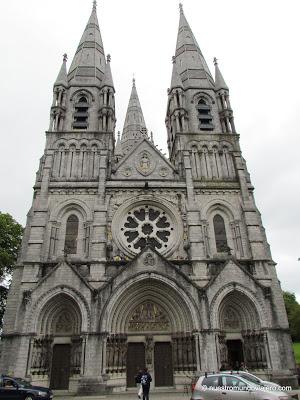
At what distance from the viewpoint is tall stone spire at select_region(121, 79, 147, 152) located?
39.6m

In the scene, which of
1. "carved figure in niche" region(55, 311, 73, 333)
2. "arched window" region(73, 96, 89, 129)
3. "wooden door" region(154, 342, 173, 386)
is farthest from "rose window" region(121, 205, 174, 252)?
"arched window" region(73, 96, 89, 129)

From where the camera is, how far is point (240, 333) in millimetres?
18359

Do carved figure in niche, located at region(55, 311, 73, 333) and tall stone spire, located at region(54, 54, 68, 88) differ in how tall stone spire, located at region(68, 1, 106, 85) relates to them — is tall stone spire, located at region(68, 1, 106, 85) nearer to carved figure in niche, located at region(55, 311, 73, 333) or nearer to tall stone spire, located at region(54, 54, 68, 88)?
tall stone spire, located at region(54, 54, 68, 88)

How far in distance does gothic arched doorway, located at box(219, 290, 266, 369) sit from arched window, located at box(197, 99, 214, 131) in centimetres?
1366

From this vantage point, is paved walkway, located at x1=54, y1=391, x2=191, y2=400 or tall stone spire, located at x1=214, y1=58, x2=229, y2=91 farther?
tall stone spire, located at x1=214, y1=58, x2=229, y2=91

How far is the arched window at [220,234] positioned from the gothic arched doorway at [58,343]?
9.45m

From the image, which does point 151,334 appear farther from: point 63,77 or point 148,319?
point 63,77

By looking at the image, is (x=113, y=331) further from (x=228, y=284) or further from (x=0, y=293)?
(x=0, y=293)

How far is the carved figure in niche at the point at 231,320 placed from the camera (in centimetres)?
1853

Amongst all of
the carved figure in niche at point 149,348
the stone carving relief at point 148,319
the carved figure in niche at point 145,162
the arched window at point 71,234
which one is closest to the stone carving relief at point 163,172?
the carved figure in niche at point 145,162

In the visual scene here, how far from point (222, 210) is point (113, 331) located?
10.5 metres

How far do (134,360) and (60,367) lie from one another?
3866 mm

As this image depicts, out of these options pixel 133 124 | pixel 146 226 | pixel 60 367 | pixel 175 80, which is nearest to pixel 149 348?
pixel 60 367

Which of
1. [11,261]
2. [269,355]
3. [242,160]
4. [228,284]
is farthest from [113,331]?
[242,160]
